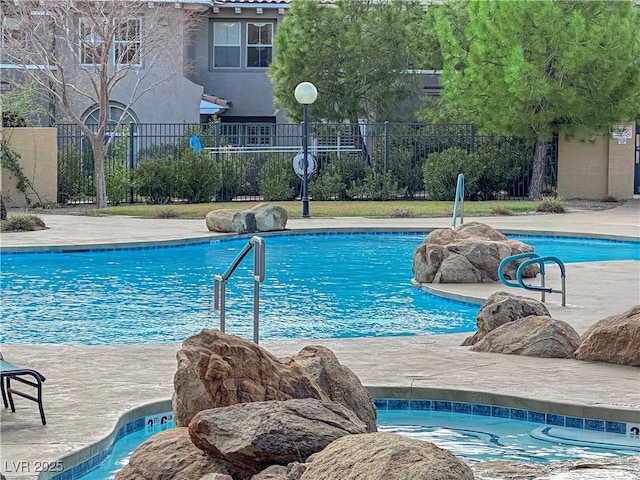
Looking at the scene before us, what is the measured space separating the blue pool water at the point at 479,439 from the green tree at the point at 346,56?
24703mm

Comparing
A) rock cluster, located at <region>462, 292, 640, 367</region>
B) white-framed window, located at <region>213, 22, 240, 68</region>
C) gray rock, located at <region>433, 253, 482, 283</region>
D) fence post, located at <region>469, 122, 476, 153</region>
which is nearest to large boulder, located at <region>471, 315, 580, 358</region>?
rock cluster, located at <region>462, 292, 640, 367</region>

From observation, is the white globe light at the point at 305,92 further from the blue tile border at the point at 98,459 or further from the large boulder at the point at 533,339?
the blue tile border at the point at 98,459

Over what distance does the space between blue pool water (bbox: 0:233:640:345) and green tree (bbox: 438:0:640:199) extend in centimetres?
702

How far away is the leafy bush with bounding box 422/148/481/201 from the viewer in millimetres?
29016

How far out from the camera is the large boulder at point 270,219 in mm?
21734

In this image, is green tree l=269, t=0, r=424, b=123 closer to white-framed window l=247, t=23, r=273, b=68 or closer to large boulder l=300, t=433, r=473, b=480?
white-framed window l=247, t=23, r=273, b=68

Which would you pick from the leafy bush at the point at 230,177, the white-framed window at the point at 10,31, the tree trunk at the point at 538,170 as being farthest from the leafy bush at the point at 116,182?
the tree trunk at the point at 538,170

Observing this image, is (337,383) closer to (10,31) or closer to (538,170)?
(538,170)

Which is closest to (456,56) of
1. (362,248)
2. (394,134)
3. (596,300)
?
(394,134)

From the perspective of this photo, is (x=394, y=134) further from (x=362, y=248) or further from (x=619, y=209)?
(x=362, y=248)

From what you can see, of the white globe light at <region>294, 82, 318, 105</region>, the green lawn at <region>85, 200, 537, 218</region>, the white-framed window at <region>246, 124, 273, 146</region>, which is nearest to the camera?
the white globe light at <region>294, 82, 318, 105</region>

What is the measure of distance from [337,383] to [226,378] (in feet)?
2.43

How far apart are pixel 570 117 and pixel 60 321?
18936 millimetres

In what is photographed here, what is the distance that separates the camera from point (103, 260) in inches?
723
